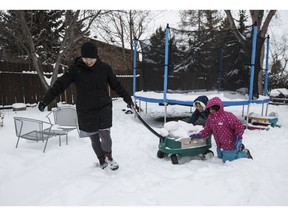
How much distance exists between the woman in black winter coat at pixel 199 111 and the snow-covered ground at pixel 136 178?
2.90ft

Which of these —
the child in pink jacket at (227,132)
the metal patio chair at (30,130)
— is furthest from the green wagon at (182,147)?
the metal patio chair at (30,130)

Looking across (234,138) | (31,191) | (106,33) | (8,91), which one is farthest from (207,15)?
(31,191)

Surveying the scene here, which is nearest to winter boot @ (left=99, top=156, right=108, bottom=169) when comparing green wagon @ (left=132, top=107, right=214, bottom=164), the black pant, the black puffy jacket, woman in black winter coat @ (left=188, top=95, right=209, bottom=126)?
the black pant

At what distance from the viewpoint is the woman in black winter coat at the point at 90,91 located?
2938 mm

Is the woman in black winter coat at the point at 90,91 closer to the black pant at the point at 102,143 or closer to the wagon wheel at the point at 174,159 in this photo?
the black pant at the point at 102,143

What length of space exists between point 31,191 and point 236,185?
2.24 metres

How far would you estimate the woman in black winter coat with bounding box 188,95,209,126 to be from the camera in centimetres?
430

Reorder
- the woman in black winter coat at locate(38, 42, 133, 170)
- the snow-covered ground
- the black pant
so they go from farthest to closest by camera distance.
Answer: the black pant < the woman in black winter coat at locate(38, 42, 133, 170) < the snow-covered ground

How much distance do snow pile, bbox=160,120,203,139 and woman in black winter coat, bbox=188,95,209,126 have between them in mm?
558

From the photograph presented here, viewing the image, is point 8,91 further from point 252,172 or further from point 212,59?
point 252,172

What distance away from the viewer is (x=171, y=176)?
3.01 m

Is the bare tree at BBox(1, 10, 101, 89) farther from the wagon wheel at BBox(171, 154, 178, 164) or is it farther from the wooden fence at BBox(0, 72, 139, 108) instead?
the wagon wheel at BBox(171, 154, 178, 164)

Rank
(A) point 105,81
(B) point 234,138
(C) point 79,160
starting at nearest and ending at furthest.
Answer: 1. (A) point 105,81
2. (B) point 234,138
3. (C) point 79,160

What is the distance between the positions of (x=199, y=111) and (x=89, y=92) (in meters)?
2.31
